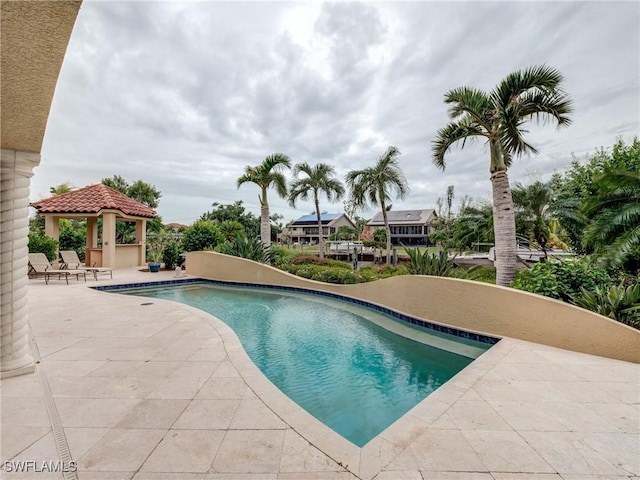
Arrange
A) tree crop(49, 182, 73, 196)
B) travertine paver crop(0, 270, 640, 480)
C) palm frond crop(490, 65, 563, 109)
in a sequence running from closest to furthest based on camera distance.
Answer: travertine paver crop(0, 270, 640, 480)
palm frond crop(490, 65, 563, 109)
tree crop(49, 182, 73, 196)

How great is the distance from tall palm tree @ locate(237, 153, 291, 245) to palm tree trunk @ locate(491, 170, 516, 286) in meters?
11.0

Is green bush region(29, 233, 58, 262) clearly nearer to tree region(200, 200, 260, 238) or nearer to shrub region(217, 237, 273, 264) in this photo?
shrub region(217, 237, 273, 264)

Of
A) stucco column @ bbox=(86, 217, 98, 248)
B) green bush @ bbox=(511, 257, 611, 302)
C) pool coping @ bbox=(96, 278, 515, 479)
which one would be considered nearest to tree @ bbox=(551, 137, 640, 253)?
green bush @ bbox=(511, 257, 611, 302)

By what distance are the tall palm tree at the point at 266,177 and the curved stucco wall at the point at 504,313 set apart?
319 inches

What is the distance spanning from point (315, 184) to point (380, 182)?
439 centimetres

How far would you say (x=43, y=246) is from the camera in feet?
44.2

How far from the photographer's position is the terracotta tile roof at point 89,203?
1466 centimetres

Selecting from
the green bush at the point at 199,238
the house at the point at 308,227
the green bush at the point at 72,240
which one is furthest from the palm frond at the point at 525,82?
the house at the point at 308,227

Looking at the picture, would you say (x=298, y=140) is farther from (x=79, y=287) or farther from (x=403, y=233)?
(x=403, y=233)

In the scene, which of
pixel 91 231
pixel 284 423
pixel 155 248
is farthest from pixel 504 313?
pixel 91 231

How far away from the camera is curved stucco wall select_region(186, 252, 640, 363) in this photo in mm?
4590

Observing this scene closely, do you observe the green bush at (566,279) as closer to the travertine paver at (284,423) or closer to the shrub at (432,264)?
the travertine paver at (284,423)

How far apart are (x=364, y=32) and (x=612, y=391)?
387 inches

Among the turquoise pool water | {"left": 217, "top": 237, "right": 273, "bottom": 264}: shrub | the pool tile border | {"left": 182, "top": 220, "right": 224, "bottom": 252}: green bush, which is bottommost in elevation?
the turquoise pool water
